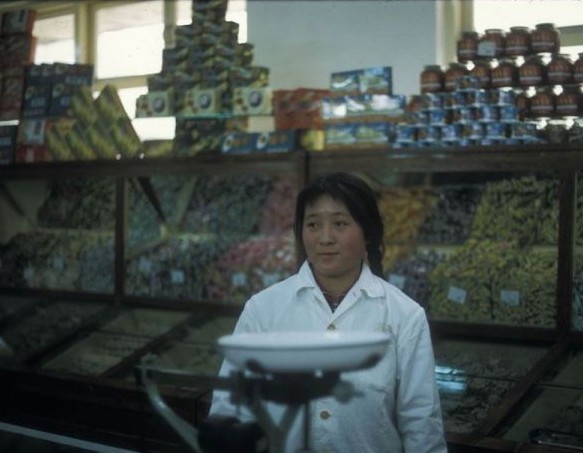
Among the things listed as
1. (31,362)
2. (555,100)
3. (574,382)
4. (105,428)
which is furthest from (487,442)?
(31,362)

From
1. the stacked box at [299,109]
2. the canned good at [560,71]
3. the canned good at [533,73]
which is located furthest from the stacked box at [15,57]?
the canned good at [560,71]

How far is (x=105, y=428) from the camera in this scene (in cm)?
375

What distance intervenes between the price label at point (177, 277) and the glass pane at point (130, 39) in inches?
43.6

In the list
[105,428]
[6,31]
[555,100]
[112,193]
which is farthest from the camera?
[6,31]

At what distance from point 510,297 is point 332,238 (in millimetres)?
1852

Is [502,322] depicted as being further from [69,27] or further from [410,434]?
[69,27]

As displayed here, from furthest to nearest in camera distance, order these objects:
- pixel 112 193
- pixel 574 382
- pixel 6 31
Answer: pixel 6 31, pixel 112 193, pixel 574 382

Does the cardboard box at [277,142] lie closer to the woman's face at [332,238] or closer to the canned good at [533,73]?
the canned good at [533,73]

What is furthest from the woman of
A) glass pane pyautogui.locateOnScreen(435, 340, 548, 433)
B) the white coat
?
glass pane pyautogui.locateOnScreen(435, 340, 548, 433)

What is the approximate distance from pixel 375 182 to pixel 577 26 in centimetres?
116

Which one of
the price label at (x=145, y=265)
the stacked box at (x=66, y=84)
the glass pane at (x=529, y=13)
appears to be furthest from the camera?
the stacked box at (x=66, y=84)

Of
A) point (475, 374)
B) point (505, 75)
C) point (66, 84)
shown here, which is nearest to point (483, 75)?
point (505, 75)

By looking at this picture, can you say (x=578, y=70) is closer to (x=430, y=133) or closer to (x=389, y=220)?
(x=430, y=133)

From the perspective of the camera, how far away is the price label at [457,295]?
3.65 m
